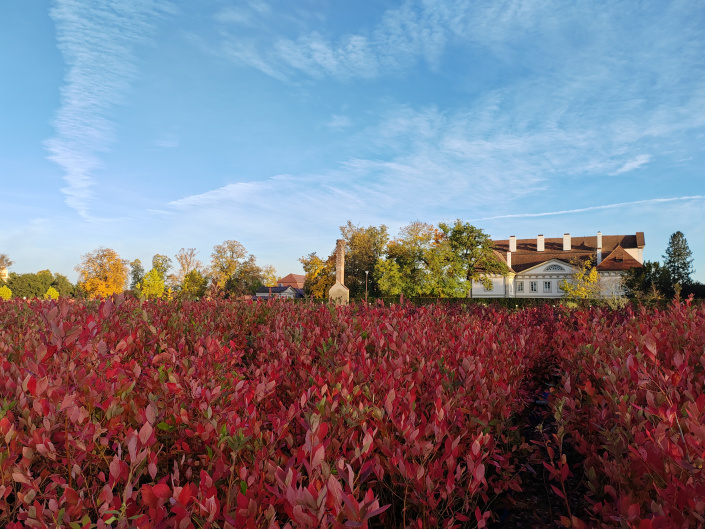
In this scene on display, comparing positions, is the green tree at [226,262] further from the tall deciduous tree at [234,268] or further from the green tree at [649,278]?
the green tree at [649,278]

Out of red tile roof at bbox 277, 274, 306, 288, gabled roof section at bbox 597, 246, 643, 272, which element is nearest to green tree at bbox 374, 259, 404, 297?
gabled roof section at bbox 597, 246, 643, 272

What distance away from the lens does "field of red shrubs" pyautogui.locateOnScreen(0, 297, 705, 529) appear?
1.73 m

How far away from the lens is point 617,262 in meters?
58.0

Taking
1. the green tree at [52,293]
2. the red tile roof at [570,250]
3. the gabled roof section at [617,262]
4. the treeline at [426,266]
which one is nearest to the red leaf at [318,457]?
the green tree at [52,293]

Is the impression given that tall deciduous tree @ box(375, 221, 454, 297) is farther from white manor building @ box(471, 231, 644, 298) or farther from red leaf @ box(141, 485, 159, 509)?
red leaf @ box(141, 485, 159, 509)

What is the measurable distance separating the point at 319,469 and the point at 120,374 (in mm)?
1606

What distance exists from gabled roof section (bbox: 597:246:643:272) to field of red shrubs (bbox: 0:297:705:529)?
197 ft

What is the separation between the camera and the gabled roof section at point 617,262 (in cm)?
5662

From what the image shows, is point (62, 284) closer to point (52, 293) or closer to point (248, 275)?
point (248, 275)

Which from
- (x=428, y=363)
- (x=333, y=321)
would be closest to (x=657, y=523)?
(x=428, y=363)

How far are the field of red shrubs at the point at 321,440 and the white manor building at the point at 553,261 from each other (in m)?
52.3

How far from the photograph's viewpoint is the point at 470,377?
3.18 meters

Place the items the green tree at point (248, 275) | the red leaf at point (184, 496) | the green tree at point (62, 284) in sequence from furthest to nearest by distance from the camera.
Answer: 1. the green tree at point (62, 284)
2. the green tree at point (248, 275)
3. the red leaf at point (184, 496)

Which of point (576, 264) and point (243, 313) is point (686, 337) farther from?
point (576, 264)
